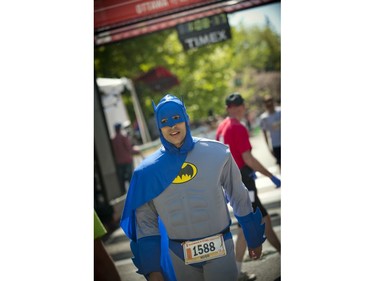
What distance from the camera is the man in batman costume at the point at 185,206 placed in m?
3.27

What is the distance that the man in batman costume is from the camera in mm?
3270

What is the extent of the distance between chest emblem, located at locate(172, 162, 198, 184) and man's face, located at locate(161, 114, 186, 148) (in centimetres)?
16

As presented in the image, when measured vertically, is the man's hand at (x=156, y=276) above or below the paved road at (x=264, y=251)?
above

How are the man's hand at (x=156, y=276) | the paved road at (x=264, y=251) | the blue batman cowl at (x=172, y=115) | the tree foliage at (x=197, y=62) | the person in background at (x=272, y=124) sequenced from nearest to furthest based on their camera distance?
the blue batman cowl at (x=172, y=115) < the man's hand at (x=156, y=276) < the paved road at (x=264, y=251) < the person in background at (x=272, y=124) < the tree foliage at (x=197, y=62)

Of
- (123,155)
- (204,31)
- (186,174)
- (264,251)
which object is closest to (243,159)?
(264,251)

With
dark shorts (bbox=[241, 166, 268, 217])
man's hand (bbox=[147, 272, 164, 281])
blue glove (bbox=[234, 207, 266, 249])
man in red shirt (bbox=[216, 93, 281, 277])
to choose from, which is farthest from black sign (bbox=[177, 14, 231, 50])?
man's hand (bbox=[147, 272, 164, 281])

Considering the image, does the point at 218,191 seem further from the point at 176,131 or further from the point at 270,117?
the point at 270,117

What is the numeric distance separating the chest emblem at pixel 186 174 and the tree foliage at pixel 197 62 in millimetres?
2225

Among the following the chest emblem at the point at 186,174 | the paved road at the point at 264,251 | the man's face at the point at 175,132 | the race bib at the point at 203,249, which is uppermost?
the man's face at the point at 175,132

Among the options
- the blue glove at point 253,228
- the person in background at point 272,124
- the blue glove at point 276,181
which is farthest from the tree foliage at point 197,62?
the blue glove at point 253,228

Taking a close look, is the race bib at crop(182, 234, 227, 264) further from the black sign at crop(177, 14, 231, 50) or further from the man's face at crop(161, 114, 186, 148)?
the black sign at crop(177, 14, 231, 50)

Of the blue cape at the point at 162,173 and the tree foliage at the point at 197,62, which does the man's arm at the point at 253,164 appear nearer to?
the blue cape at the point at 162,173

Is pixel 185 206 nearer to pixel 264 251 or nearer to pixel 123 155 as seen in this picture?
pixel 264 251
